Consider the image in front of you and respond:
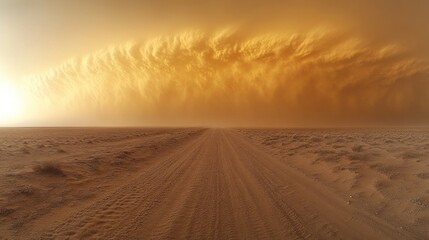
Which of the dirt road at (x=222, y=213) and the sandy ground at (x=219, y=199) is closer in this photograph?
the dirt road at (x=222, y=213)

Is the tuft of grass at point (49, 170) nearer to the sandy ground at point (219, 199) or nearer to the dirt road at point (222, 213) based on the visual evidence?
the sandy ground at point (219, 199)

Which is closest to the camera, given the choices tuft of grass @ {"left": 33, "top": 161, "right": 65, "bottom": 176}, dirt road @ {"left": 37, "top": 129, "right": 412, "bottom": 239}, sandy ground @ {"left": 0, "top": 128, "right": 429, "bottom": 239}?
dirt road @ {"left": 37, "top": 129, "right": 412, "bottom": 239}

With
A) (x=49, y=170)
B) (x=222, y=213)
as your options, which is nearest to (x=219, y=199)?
(x=222, y=213)

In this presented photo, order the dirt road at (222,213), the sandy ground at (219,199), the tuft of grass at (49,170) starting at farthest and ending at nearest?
the tuft of grass at (49,170), the sandy ground at (219,199), the dirt road at (222,213)

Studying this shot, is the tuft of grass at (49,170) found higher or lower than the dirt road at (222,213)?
higher

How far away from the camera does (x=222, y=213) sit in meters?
6.70

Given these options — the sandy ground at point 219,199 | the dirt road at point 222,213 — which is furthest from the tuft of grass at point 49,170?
the dirt road at point 222,213

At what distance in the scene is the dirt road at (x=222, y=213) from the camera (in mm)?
5711

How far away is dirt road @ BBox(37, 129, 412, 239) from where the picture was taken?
5711mm

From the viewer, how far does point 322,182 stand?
10.3m

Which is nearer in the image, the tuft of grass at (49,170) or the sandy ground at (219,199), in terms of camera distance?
the sandy ground at (219,199)

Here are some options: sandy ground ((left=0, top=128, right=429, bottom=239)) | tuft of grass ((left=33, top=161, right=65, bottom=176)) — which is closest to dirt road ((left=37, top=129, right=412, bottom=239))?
sandy ground ((left=0, top=128, right=429, bottom=239))

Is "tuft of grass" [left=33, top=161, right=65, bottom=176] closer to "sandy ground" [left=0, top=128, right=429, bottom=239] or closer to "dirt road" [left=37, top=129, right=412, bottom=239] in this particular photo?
"sandy ground" [left=0, top=128, right=429, bottom=239]

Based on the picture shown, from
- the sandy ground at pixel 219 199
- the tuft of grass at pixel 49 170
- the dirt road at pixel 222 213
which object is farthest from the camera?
the tuft of grass at pixel 49 170
